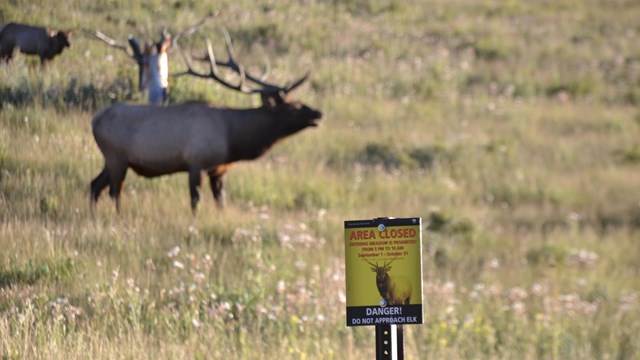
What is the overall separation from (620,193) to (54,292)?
10.8 metres

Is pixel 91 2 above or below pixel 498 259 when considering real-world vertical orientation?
above

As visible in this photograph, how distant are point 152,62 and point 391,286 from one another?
365 inches

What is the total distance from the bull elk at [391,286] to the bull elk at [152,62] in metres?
8.47

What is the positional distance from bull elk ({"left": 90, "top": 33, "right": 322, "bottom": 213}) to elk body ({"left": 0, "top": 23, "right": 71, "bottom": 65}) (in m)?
1.35

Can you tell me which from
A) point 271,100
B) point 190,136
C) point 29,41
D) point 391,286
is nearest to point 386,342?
point 391,286

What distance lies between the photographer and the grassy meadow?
31.8 ft

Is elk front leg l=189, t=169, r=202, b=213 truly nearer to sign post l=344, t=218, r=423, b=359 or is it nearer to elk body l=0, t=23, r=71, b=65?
elk body l=0, t=23, r=71, b=65

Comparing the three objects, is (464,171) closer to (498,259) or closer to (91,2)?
(498,259)

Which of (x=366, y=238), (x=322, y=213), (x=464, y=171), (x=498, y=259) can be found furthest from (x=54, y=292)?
(x=464, y=171)

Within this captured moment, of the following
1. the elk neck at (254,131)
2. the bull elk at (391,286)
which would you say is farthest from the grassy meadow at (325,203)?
the bull elk at (391,286)

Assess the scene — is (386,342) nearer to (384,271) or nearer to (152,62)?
(384,271)

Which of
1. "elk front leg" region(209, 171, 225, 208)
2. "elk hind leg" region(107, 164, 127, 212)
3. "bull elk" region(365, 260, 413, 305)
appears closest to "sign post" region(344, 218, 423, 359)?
"bull elk" region(365, 260, 413, 305)

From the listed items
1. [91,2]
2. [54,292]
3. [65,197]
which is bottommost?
[54,292]

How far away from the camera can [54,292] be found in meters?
9.57
